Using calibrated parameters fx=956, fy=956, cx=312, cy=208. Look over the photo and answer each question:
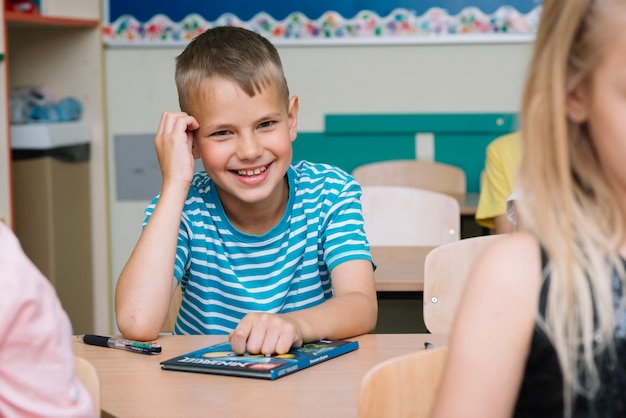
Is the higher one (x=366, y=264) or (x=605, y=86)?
(x=605, y=86)

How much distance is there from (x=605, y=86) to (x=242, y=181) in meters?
1.00

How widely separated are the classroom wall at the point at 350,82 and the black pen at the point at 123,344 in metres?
2.47

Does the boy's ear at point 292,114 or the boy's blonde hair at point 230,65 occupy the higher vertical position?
the boy's blonde hair at point 230,65

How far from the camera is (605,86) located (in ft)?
2.58

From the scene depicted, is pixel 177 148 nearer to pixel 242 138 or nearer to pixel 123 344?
pixel 242 138

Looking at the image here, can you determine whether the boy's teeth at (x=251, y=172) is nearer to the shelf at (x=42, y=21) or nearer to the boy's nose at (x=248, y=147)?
the boy's nose at (x=248, y=147)

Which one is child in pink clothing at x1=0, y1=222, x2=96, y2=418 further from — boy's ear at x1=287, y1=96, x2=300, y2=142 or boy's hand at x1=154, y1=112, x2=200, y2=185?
boy's ear at x1=287, y1=96, x2=300, y2=142

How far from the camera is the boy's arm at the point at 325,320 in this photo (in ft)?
4.52

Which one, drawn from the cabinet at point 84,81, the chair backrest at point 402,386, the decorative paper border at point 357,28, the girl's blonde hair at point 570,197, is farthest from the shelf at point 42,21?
the girl's blonde hair at point 570,197

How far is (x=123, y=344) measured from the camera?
4.85 feet

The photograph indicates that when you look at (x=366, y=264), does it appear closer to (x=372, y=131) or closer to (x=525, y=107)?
(x=525, y=107)

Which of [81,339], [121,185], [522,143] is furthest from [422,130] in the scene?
[522,143]

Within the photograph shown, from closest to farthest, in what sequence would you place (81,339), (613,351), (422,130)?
(613,351), (81,339), (422,130)

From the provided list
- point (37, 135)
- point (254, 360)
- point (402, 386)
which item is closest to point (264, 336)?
point (254, 360)
